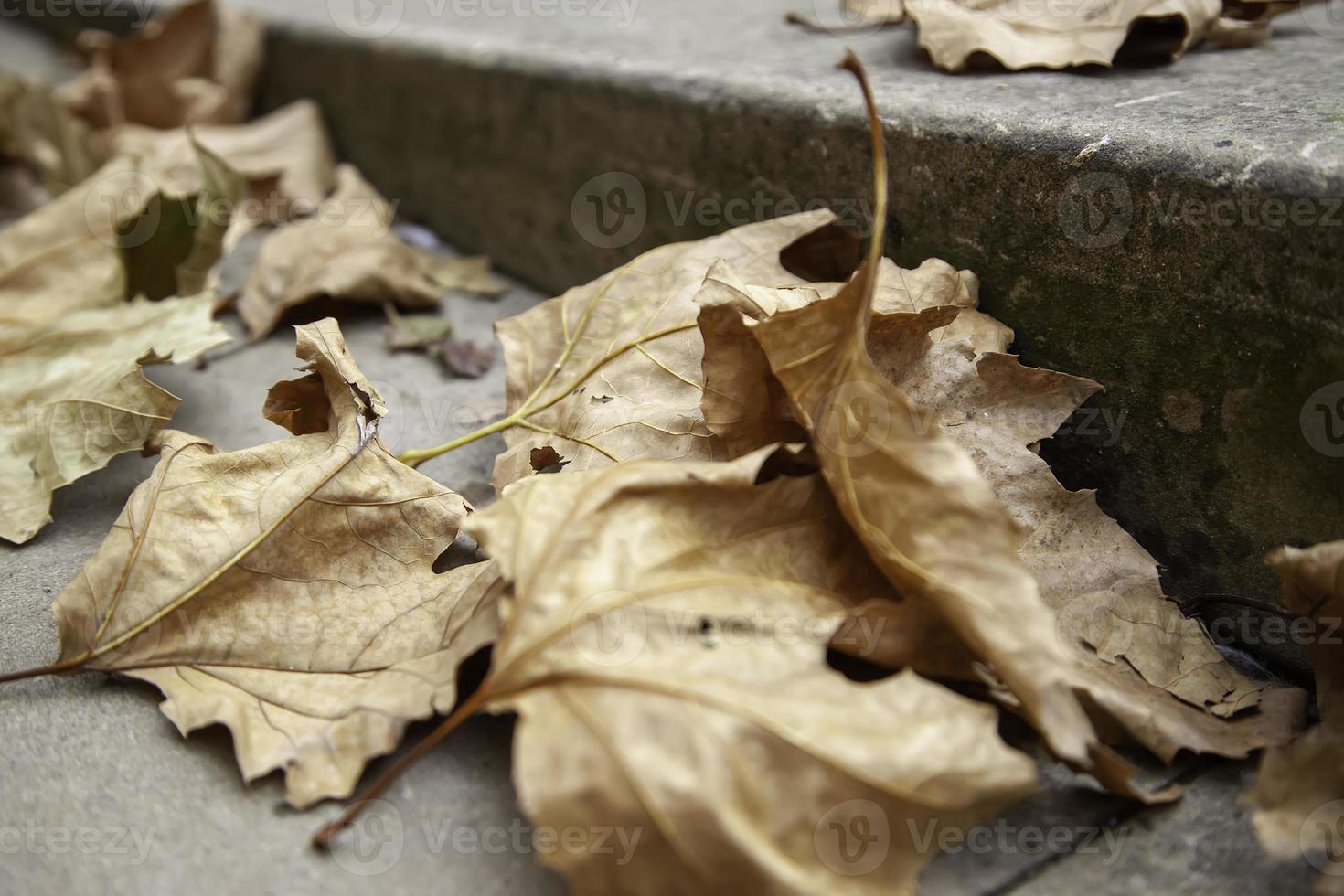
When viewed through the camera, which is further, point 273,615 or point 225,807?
point 273,615

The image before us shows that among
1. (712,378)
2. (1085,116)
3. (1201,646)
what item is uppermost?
(1085,116)

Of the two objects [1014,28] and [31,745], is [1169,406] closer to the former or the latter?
[1014,28]

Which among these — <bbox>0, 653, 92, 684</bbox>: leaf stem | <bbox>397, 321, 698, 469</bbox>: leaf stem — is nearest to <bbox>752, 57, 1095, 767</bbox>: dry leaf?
<bbox>397, 321, 698, 469</bbox>: leaf stem

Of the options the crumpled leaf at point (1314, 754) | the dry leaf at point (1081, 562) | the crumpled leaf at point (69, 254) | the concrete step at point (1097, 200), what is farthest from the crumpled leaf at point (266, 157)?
the crumpled leaf at point (1314, 754)

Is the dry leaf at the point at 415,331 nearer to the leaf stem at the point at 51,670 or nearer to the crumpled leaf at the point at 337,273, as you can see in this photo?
the crumpled leaf at the point at 337,273

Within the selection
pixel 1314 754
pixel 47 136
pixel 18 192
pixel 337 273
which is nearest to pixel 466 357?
pixel 337 273

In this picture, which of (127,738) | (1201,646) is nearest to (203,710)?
(127,738)

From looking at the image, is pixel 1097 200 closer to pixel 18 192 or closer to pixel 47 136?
pixel 47 136
